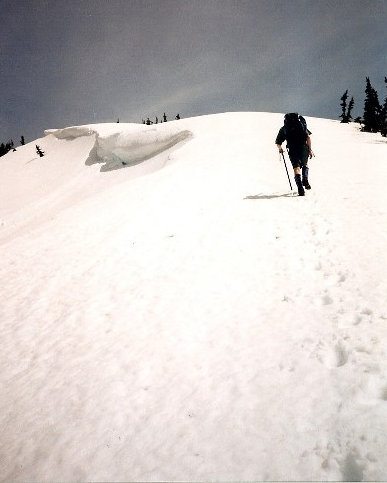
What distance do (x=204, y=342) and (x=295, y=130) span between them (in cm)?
821

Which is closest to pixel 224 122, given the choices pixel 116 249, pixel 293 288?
pixel 116 249

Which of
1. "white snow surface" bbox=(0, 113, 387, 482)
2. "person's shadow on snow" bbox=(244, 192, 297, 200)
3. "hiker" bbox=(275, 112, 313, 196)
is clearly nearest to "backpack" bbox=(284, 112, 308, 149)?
Answer: "hiker" bbox=(275, 112, 313, 196)

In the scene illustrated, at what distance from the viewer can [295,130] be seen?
10.0 m

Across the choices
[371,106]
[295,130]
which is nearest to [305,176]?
[295,130]

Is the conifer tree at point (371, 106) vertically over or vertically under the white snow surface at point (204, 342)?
over

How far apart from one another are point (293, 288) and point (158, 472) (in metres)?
3.58

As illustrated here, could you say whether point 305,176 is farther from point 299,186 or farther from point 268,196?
point 268,196

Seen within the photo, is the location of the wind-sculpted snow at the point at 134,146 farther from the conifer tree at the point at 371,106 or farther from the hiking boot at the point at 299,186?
the conifer tree at the point at 371,106

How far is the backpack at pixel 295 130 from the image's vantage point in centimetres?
995

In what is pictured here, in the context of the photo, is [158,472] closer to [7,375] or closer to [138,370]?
[138,370]

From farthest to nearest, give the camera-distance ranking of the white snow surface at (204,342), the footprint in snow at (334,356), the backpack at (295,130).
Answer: the backpack at (295,130) < the footprint in snow at (334,356) < the white snow surface at (204,342)

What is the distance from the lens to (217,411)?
11.4ft

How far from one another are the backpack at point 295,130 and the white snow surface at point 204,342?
1834mm

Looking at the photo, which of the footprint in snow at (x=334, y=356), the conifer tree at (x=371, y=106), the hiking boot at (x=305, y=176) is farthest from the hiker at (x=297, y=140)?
the conifer tree at (x=371, y=106)
